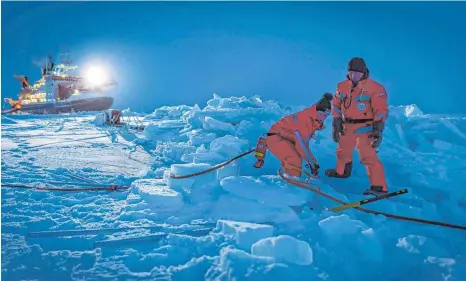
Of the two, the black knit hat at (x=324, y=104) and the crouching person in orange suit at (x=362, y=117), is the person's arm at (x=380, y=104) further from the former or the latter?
the black knit hat at (x=324, y=104)

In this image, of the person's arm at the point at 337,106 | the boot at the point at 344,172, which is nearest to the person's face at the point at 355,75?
the person's arm at the point at 337,106

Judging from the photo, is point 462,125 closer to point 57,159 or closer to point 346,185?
point 346,185

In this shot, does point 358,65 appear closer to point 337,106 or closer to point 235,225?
point 337,106

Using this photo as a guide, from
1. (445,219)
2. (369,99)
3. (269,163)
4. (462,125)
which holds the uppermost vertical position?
(369,99)

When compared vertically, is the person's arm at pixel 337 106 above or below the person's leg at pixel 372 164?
above

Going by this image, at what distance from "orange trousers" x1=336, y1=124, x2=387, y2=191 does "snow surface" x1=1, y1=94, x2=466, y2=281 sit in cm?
32

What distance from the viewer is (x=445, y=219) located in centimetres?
408

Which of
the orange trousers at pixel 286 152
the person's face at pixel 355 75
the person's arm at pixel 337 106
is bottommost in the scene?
the orange trousers at pixel 286 152

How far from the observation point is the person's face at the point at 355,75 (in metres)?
4.25

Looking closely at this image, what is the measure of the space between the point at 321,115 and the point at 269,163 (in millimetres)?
1356

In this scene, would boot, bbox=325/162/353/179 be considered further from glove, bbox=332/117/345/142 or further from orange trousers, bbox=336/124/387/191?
glove, bbox=332/117/345/142

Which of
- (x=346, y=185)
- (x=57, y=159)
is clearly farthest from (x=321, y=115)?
(x=57, y=159)

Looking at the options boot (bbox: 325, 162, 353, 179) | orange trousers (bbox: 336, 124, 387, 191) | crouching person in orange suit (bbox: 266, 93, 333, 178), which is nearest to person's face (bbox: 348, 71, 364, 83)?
crouching person in orange suit (bbox: 266, 93, 333, 178)

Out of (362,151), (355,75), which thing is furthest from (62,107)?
(362,151)
